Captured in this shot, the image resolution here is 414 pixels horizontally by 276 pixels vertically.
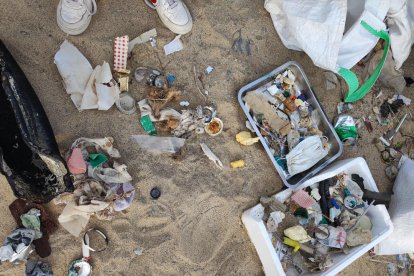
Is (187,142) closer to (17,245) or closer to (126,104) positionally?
(126,104)

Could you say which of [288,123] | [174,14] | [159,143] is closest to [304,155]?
[288,123]

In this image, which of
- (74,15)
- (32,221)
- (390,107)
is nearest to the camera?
(32,221)

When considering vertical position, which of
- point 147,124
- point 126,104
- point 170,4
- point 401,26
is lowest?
point 147,124

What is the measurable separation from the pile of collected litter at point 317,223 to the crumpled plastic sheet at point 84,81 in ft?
3.93

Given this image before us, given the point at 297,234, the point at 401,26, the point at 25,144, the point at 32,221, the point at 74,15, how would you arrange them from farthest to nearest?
the point at 401,26, the point at 297,234, the point at 74,15, the point at 32,221, the point at 25,144

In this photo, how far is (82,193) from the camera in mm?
2424

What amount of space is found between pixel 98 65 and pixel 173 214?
3.45 ft

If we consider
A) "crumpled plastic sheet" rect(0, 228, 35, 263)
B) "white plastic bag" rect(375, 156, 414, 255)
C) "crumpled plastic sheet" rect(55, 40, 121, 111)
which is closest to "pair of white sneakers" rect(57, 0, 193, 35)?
"crumpled plastic sheet" rect(55, 40, 121, 111)

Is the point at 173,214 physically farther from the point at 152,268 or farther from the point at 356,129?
the point at 356,129

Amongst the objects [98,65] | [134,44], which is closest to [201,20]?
[134,44]

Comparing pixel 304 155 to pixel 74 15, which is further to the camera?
pixel 304 155

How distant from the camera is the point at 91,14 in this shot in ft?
8.60

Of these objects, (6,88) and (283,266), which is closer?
(6,88)

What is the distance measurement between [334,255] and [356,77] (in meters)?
1.21
